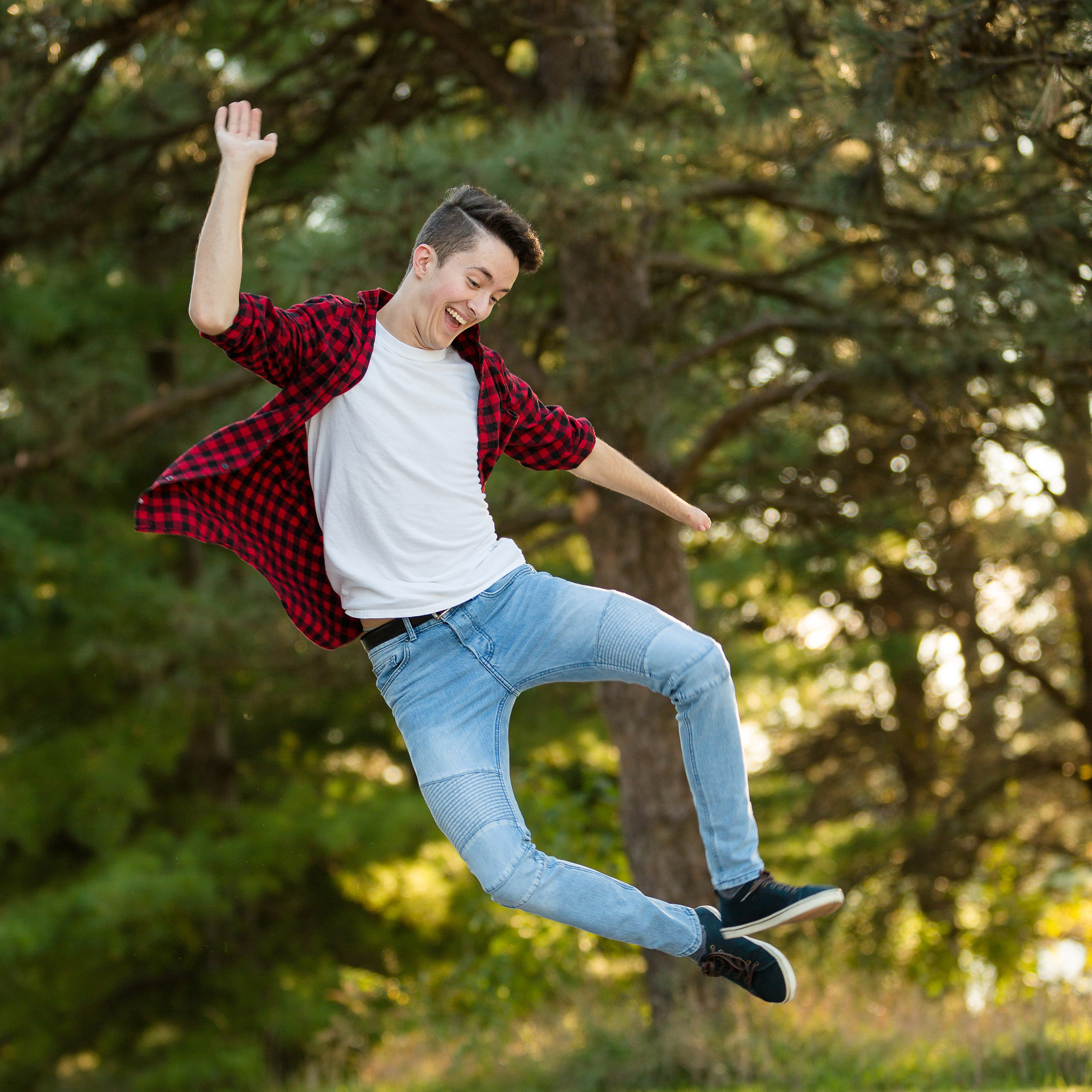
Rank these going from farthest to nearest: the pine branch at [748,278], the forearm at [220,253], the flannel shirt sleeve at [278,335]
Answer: the pine branch at [748,278] < the flannel shirt sleeve at [278,335] < the forearm at [220,253]

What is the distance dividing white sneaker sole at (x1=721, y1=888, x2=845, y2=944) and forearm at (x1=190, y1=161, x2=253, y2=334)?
1736mm

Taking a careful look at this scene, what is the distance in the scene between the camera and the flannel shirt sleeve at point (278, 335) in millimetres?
2418

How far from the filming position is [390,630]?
9.21ft

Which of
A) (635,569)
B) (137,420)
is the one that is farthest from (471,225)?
(137,420)

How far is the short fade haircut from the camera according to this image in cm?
272

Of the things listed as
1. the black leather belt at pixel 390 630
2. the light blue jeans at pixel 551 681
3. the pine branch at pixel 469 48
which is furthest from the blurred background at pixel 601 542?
the black leather belt at pixel 390 630

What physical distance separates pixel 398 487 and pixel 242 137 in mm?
810

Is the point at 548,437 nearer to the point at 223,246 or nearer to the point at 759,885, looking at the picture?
the point at 223,246

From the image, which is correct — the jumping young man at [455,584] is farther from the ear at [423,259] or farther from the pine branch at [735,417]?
the pine branch at [735,417]

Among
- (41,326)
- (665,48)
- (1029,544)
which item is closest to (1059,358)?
(665,48)

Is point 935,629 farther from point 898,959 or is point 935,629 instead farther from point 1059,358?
point 1059,358

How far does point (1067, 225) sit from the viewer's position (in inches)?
185

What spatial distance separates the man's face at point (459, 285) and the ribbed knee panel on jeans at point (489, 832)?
1027 millimetres

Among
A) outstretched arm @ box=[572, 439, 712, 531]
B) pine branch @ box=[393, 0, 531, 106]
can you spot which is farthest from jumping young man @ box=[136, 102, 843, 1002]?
pine branch @ box=[393, 0, 531, 106]
